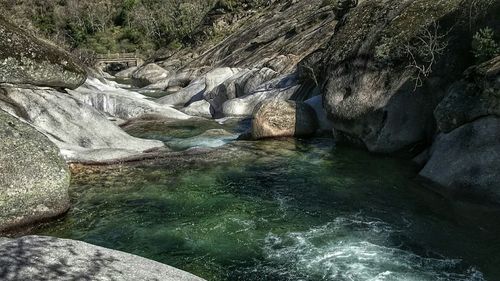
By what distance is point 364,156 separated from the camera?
1816 cm

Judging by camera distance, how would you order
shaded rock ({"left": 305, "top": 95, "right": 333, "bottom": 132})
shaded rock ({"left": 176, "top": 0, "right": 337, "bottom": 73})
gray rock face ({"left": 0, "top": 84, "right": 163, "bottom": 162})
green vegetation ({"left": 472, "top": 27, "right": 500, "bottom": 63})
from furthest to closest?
1. shaded rock ({"left": 176, "top": 0, "right": 337, "bottom": 73})
2. shaded rock ({"left": 305, "top": 95, "right": 333, "bottom": 132})
3. gray rock face ({"left": 0, "top": 84, "right": 163, "bottom": 162})
4. green vegetation ({"left": 472, "top": 27, "right": 500, "bottom": 63})

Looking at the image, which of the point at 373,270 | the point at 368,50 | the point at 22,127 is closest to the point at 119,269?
the point at 373,270

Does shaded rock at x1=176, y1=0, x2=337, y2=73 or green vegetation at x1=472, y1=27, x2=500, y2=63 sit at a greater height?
shaded rock at x1=176, y1=0, x2=337, y2=73

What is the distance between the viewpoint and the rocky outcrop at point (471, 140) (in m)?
12.6

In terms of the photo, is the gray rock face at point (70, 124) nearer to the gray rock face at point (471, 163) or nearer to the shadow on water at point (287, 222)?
the shadow on water at point (287, 222)

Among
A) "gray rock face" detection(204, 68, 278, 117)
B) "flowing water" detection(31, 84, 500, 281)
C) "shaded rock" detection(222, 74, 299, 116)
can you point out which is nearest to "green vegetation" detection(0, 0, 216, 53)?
"gray rock face" detection(204, 68, 278, 117)

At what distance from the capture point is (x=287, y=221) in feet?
38.5

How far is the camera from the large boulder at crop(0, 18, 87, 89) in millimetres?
16562

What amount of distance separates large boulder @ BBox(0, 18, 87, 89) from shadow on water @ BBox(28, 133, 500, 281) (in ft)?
17.1

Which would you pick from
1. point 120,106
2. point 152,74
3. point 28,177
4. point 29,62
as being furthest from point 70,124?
point 152,74

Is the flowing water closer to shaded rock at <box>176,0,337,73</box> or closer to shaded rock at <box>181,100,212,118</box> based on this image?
shaded rock at <box>181,100,212,118</box>

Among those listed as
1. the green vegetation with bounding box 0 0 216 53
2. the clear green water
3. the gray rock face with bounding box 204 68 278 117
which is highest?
the green vegetation with bounding box 0 0 216 53

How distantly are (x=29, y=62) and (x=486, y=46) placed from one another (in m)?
16.2

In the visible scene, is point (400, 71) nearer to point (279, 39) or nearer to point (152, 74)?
point (279, 39)
